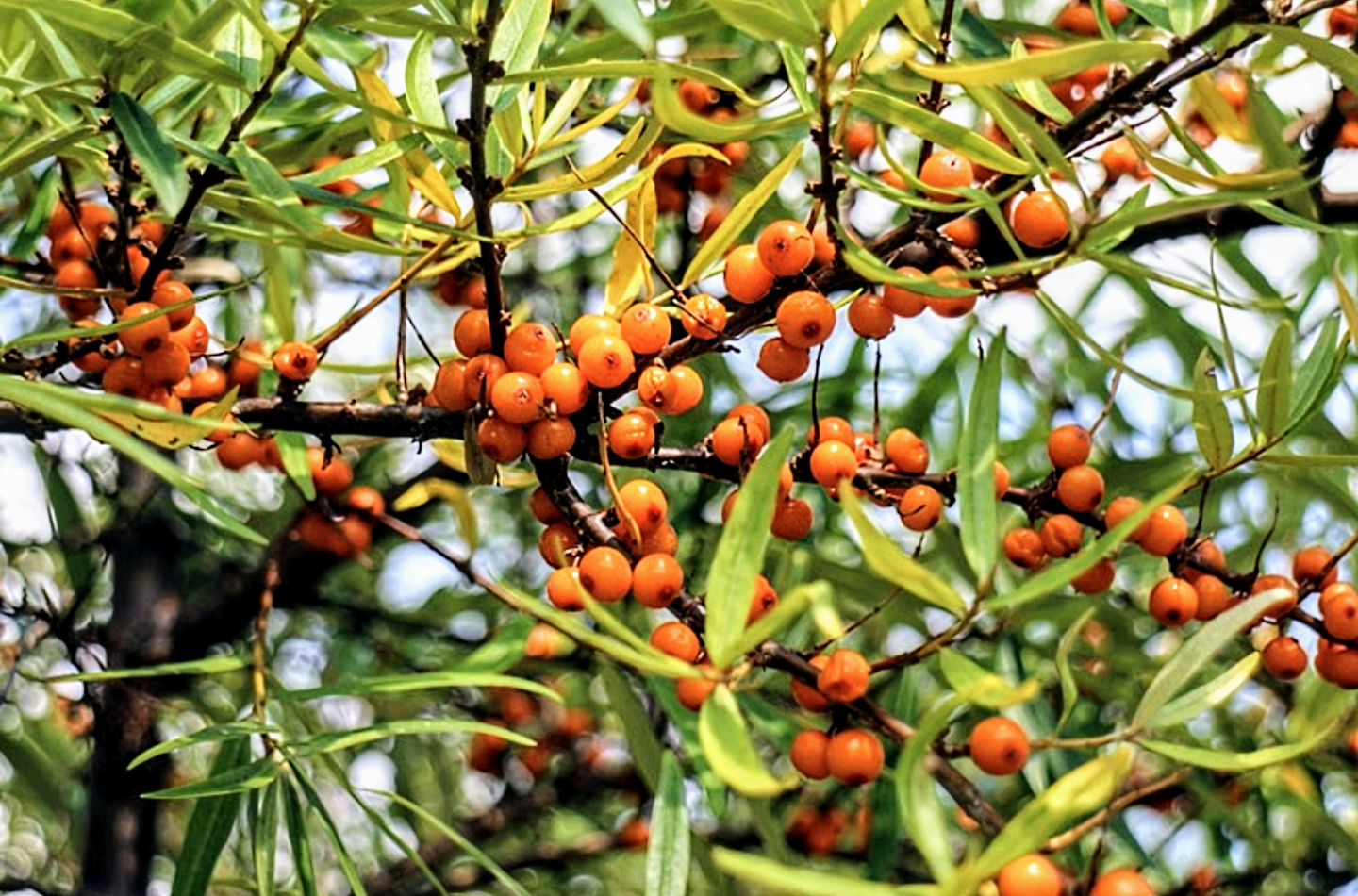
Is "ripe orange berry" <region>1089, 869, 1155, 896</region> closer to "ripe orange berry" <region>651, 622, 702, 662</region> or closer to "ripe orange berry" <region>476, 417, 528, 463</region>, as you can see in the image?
"ripe orange berry" <region>651, 622, 702, 662</region>

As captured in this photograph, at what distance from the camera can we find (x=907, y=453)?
79 cm

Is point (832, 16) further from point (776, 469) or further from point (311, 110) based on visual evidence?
point (311, 110)

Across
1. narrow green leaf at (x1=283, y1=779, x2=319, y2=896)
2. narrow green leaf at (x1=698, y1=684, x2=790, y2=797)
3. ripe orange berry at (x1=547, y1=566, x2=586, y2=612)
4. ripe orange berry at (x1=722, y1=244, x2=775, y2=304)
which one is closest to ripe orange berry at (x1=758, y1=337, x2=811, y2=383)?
ripe orange berry at (x1=722, y1=244, x2=775, y2=304)

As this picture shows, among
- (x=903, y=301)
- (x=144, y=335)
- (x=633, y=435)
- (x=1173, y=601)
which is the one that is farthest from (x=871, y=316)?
(x=144, y=335)

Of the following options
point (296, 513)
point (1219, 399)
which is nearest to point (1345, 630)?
point (1219, 399)

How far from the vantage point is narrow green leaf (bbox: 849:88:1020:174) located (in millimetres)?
595

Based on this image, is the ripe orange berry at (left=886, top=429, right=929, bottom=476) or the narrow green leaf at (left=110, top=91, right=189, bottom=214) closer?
the narrow green leaf at (left=110, top=91, right=189, bottom=214)

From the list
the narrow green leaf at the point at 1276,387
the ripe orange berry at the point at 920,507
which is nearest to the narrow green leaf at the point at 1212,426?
the narrow green leaf at the point at 1276,387

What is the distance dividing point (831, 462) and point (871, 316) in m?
0.07

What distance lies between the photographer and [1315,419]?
1.07 meters

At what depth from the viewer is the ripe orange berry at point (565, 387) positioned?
0.72 meters

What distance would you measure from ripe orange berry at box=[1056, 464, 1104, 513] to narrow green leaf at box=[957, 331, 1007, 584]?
0.57 feet

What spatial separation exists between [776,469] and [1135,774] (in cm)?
116

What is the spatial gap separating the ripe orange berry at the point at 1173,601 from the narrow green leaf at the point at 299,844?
1.47 ft
